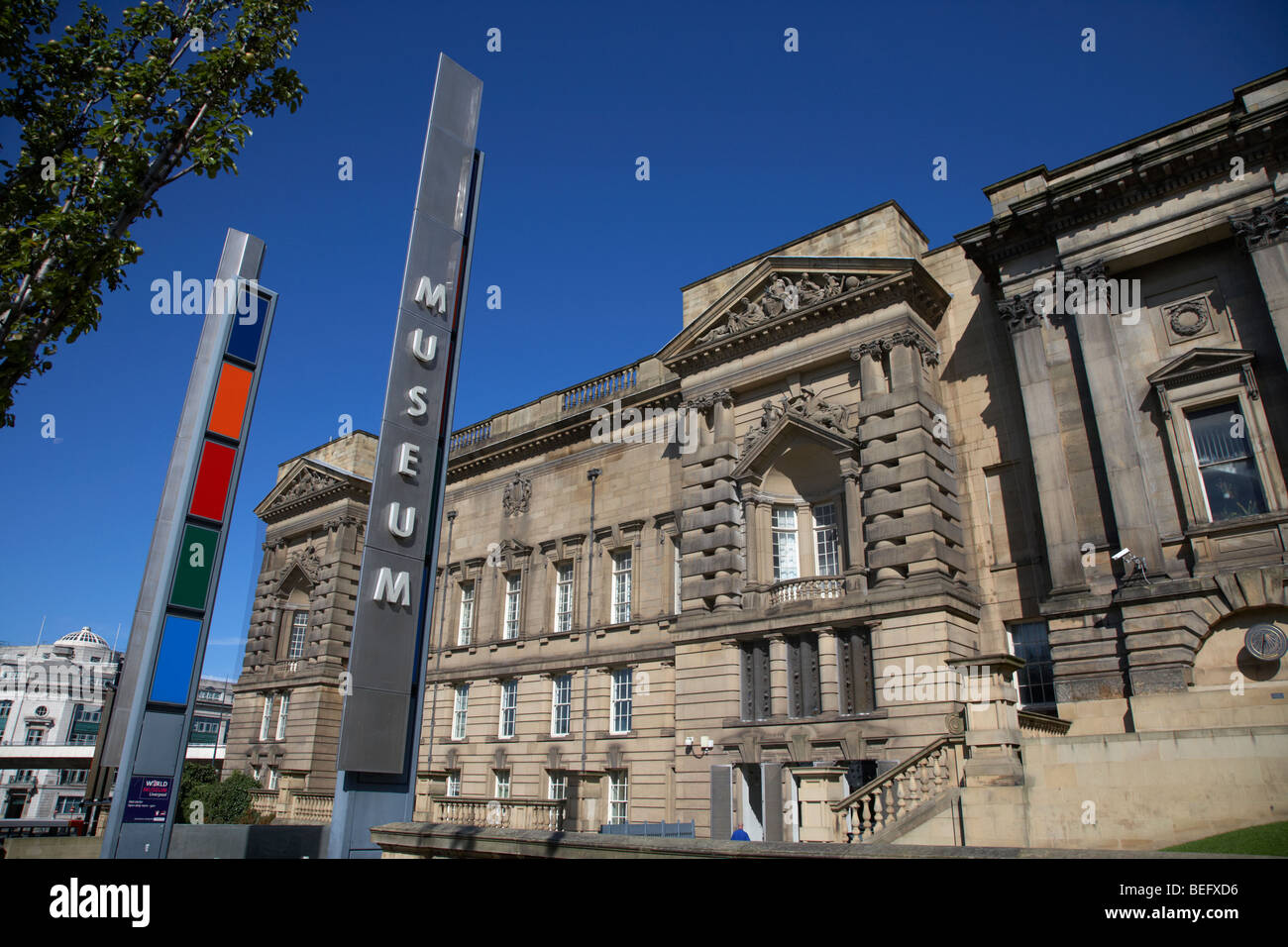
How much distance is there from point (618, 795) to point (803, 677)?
9647mm

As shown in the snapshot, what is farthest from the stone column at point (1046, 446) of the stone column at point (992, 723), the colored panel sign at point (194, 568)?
the colored panel sign at point (194, 568)

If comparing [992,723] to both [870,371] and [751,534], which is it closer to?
[751,534]

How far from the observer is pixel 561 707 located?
3403 centimetres

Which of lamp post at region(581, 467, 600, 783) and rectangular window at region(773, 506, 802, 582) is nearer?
rectangular window at region(773, 506, 802, 582)

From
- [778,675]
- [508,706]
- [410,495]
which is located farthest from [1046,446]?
[508,706]

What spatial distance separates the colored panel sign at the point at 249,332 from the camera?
20.5 meters

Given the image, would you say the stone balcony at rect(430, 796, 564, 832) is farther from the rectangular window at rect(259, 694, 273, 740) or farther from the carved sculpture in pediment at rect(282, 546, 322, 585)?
the rectangular window at rect(259, 694, 273, 740)

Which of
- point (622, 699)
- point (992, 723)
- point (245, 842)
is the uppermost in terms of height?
point (622, 699)

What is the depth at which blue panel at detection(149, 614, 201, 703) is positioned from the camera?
17234mm

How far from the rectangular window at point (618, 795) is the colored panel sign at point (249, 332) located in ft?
63.2

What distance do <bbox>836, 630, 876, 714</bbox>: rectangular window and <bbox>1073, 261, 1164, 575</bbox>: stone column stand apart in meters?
7.31

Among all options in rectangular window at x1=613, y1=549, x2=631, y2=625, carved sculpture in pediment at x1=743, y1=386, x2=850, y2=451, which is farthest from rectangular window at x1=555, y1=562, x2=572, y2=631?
carved sculpture in pediment at x1=743, y1=386, x2=850, y2=451
